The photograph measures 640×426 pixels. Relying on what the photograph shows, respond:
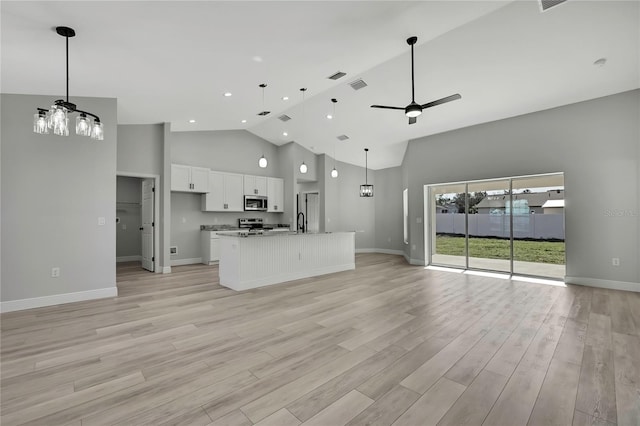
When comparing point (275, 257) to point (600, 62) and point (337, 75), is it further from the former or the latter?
point (600, 62)

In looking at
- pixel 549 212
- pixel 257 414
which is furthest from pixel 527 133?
pixel 257 414

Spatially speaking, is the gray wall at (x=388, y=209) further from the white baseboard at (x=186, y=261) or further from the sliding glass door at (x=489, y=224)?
the white baseboard at (x=186, y=261)

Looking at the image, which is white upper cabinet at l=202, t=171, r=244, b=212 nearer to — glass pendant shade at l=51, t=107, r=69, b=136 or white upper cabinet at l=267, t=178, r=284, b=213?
white upper cabinet at l=267, t=178, r=284, b=213

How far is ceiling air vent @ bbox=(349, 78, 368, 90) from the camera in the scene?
5.21m

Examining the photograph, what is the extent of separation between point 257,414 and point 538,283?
19.0 feet

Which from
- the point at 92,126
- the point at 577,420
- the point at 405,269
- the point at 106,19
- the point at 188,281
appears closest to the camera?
the point at 577,420

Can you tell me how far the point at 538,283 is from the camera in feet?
17.9

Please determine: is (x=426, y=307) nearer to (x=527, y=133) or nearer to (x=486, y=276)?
(x=486, y=276)

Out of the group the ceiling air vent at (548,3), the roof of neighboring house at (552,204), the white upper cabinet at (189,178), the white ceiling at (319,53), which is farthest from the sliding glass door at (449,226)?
the white upper cabinet at (189,178)

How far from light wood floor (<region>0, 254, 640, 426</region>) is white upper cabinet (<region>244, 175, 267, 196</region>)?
4402 millimetres

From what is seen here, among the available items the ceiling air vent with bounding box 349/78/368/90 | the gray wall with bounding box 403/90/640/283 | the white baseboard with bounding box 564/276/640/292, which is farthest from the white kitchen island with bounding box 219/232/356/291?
the white baseboard with bounding box 564/276/640/292

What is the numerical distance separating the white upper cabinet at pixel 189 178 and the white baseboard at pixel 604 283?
8.19 m

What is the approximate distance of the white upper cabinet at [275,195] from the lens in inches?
353

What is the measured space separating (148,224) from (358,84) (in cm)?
571
